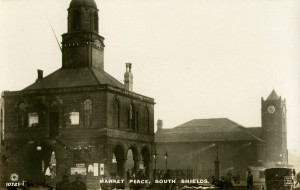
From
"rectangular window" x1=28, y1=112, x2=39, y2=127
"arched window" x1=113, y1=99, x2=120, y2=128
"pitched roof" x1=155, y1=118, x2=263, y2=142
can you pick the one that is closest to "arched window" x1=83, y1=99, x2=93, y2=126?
"arched window" x1=113, y1=99, x2=120, y2=128

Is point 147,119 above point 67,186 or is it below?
above

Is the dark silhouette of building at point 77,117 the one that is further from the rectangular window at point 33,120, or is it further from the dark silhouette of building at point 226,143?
the dark silhouette of building at point 226,143

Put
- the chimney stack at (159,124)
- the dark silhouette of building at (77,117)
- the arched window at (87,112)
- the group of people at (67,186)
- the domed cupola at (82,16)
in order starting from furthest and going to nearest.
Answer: the chimney stack at (159,124) < the domed cupola at (82,16) < the arched window at (87,112) < the dark silhouette of building at (77,117) < the group of people at (67,186)

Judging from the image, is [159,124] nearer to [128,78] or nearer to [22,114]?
[128,78]

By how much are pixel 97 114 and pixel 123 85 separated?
735cm

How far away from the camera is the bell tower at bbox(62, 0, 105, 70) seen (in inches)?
1827

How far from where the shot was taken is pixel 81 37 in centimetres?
4675

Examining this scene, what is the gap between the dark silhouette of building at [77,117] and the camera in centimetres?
4238

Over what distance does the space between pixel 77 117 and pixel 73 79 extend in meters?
3.73

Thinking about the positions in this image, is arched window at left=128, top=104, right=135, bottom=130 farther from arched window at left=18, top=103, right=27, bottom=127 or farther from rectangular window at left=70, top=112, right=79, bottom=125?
arched window at left=18, top=103, right=27, bottom=127

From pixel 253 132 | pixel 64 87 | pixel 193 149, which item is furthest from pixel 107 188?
pixel 253 132

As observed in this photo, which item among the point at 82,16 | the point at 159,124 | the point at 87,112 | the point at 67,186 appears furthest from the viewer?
the point at 159,124

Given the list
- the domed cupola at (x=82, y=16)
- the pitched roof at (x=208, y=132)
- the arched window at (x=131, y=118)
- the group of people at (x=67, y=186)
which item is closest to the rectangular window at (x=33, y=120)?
the arched window at (x=131, y=118)

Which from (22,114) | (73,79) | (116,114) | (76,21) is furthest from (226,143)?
(22,114)
